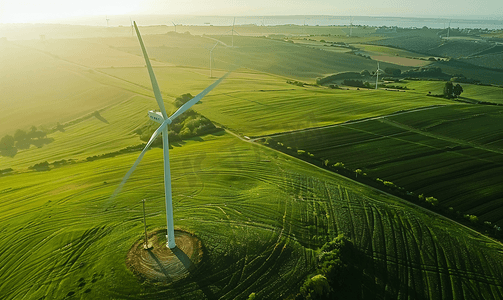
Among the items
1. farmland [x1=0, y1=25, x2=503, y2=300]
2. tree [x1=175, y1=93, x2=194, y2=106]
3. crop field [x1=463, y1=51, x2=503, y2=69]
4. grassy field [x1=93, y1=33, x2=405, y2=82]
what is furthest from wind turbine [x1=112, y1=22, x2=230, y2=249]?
crop field [x1=463, y1=51, x2=503, y2=69]

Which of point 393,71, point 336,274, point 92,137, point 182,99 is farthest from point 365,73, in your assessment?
point 336,274

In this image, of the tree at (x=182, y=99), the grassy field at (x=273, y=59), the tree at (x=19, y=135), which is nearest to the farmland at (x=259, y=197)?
the tree at (x=182, y=99)

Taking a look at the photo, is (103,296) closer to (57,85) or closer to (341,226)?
(341,226)

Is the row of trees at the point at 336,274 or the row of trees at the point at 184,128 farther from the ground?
the row of trees at the point at 184,128

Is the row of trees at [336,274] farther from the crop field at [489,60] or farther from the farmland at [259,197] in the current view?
the crop field at [489,60]

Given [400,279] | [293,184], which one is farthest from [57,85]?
[400,279]

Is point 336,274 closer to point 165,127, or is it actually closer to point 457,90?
point 165,127

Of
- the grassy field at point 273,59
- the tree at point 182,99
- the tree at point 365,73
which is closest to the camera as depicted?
the tree at point 182,99
